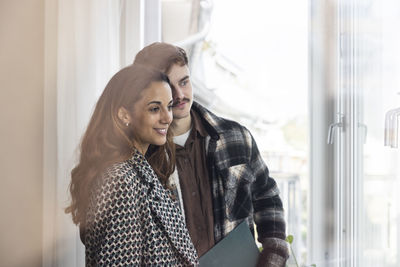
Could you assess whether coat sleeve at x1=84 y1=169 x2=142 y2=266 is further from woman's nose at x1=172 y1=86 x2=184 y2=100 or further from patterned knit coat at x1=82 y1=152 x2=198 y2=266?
woman's nose at x1=172 y1=86 x2=184 y2=100

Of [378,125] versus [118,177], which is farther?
[378,125]

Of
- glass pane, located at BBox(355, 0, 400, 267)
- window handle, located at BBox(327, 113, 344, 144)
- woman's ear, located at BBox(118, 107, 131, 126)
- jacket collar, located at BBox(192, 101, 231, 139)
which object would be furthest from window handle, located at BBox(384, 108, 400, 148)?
woman's ear, located at BBox(118, 107, 131, 126)

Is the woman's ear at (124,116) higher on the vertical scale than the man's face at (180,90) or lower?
lower

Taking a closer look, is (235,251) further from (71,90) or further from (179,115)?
(71,90)

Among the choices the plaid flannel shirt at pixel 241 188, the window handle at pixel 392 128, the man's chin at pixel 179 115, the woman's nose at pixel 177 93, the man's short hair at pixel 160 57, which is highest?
the man's short hair at pixel 160 57

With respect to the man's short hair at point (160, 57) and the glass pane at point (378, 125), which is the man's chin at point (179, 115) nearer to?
the man's short hair at point (160, 57)

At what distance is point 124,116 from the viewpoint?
87 cm

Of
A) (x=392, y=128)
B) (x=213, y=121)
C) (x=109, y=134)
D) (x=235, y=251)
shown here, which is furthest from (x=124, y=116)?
(x=392, y=128)

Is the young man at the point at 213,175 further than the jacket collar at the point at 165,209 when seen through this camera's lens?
Yes

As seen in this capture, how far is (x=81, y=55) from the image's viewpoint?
1.11m

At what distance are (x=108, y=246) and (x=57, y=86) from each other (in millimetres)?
480

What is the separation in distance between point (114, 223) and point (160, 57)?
37 centimetres

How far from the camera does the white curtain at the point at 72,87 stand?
1.10 metres

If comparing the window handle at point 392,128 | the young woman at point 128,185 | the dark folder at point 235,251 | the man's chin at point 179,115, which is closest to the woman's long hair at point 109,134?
the young woman at point 128,185
